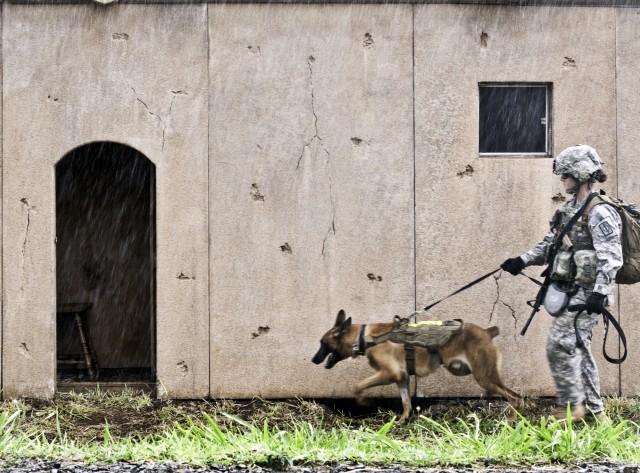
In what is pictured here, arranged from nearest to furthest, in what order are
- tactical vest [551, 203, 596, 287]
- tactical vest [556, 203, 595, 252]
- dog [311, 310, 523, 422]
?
tactical vest [551, 203, 596, 287], tactical vest [556, 203, 595, 252], dog [311, 310, 523, 422]

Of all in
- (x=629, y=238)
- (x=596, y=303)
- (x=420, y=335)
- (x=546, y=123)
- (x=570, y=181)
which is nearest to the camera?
(x=596, y=303)

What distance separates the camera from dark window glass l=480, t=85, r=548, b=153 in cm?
931

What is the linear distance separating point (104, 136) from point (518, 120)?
413cm

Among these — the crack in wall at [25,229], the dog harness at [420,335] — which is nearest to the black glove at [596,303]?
the dog harness at [420,335]

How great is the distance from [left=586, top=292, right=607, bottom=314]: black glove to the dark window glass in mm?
2442

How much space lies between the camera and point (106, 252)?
12445mm

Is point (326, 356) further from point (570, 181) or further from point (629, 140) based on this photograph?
point (629, 140)

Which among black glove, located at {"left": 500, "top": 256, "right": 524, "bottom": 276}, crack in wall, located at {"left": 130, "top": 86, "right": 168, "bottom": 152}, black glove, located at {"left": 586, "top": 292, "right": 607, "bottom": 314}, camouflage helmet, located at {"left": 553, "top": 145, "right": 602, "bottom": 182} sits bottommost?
black glove, located at {"left": 586, "top": 292, "right": 607, "bottom": 314}

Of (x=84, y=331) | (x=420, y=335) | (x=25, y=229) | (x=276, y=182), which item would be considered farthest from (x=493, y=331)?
(x=84, y=331)

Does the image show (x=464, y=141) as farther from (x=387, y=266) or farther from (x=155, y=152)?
(x=155, y=152)

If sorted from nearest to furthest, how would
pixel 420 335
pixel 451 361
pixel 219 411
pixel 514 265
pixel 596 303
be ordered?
pixel 596 303 → pixel 514 265 → pixel 420 335 → pixel 451 361 → pixel 219 411

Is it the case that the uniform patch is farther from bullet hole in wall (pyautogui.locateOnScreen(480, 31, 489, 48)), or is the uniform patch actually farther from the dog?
bullet hole in wall (pyautogui.locateOnScreen(480, 31, 489, 48))

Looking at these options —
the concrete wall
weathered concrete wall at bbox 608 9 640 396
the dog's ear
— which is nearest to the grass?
the concrete wall

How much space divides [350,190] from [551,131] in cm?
209
